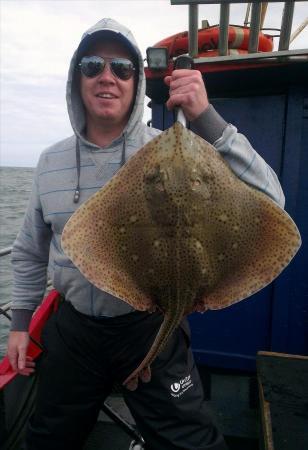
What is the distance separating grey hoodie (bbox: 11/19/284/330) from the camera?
2.49 meters

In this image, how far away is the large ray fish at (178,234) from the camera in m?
1.79

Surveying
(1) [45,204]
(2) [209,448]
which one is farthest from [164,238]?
(2) [209,448]

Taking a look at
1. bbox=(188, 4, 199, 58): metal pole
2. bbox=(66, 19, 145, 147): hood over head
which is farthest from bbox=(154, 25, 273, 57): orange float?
bbox=(66, 19, 145, 147): hood over head

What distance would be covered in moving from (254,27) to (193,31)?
1.86ft

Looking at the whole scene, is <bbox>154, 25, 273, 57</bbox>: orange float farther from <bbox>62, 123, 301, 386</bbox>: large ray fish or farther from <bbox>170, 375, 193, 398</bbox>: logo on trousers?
<bbox>170, 375, 193, 398</bbox>: logo on trousers

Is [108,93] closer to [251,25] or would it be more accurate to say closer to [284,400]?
[251,25]

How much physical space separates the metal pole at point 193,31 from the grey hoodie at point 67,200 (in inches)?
41.5

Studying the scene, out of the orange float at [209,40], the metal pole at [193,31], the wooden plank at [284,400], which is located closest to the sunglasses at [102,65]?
the metal pole at [193,31]

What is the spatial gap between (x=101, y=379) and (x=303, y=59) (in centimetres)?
336

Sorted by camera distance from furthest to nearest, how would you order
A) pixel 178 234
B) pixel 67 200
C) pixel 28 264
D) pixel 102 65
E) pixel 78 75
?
pixel 28 264 → pixel 78 75 → pixel 67 200 → pixel 102 65 → pixel 178 234

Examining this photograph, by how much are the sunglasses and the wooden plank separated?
9.09 feet

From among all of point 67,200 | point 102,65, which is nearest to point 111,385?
point 67,200

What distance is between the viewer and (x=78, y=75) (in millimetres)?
2771

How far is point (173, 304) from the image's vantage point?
6.33 ft
